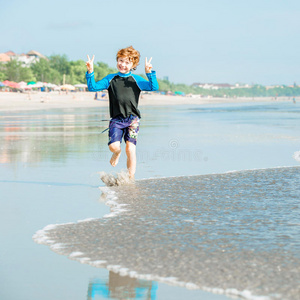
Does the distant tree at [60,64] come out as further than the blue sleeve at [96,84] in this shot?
Yes

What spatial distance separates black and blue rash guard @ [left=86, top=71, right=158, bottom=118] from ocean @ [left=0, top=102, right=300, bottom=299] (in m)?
0.99

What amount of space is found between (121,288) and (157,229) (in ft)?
4.93

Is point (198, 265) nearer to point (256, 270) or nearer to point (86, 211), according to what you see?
point (256, 270)

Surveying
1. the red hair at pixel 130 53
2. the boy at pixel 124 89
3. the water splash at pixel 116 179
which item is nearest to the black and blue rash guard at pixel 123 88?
the boy at pixel 124 89

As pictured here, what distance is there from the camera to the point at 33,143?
13.3 metres

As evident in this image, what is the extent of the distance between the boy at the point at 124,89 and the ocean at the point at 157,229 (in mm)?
693

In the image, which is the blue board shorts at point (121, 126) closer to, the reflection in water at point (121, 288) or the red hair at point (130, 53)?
the red hair at point (130, 53)

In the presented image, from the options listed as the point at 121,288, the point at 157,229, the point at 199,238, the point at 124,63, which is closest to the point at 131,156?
the point at 124,63

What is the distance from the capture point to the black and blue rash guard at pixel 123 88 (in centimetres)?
720

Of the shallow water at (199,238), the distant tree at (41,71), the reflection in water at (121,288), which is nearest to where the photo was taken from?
the reflection in water at (121,288)

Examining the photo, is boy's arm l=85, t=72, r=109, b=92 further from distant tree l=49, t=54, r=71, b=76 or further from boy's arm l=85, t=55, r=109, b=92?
distant tree l=49, t=54, r=71, b=76

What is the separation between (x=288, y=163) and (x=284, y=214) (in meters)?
4.33

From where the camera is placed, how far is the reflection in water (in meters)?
3.38

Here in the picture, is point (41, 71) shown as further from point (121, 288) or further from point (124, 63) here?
point (121, 288)
